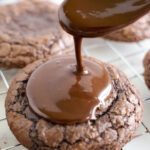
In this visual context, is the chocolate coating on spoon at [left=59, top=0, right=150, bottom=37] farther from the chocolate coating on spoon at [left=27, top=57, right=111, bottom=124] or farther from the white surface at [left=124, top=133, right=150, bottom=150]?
the white surface at [left=124, top=133, right=150, bottom=150]

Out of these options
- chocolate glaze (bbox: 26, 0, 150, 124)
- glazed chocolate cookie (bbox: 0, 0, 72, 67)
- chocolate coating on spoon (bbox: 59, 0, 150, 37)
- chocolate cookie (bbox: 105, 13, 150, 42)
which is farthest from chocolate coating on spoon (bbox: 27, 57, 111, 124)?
chocolate cookie (bbox: 105, 13, 150, 42)

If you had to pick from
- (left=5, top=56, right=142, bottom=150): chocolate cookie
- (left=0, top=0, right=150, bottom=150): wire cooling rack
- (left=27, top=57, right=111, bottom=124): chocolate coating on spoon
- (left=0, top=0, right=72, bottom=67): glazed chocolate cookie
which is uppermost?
(left=27, top=57, right=111, bottom=124): chocolate coating on spoon

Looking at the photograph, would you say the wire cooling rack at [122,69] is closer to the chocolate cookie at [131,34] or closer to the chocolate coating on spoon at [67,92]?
the chocolate cookie at [131,34]

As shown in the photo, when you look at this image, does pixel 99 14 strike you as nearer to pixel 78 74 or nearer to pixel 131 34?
pixel 78 74

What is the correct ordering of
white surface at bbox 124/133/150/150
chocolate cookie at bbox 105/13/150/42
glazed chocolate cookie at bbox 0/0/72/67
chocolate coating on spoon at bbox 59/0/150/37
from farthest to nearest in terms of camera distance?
chocolate cookie at bbox 105/13/150/42, glazed chocolate cookie at bbox 0/0/72/67, white surface at bbox 124/133/150/150, chocolate coating on spoon at bbox 59/0/150/37

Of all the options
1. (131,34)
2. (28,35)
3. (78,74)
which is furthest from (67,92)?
(131,34)

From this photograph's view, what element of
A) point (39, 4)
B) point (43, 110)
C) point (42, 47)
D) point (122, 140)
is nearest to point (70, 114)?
point (43, 110)

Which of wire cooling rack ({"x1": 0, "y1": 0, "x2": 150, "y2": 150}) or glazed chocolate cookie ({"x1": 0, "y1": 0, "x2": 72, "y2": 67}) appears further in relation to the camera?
glazed chocolate cookie ({"x1": 0, "y1": 0, "x2": 72, "y2": 67})

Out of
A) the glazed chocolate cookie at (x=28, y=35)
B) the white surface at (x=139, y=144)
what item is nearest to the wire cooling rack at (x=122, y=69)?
the white surface at (x=139, y=144)
